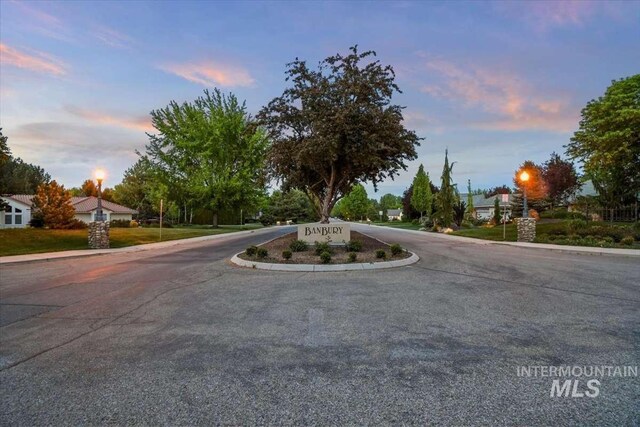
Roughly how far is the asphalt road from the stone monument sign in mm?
7028

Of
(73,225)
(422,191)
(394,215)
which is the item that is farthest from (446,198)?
(394,215)

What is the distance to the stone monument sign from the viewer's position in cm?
1548

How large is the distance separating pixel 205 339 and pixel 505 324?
4432 mm

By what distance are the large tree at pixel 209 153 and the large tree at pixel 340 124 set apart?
19517mm

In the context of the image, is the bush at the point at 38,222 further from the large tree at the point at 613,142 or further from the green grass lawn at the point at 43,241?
the large tree at the point at 613,142

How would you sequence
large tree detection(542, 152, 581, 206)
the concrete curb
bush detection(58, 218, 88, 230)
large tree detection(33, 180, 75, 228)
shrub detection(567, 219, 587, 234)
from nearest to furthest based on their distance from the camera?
the concrete curb < shrub detection(567, 219, 587, 234) < large tree detection(33, 180, 75, 228) < bush detection(58, 218, 88, 230) < large tree detection(542, 152, 581, 206)

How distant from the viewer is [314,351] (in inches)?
163

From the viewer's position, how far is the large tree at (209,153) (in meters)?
36.6

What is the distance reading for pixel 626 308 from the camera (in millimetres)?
5973

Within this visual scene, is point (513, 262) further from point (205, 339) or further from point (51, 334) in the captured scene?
point (51, 334)

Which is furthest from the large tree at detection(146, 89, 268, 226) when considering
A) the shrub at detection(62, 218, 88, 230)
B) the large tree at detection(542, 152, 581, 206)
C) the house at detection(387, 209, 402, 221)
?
the house at detection(387, 209, 402, 221)

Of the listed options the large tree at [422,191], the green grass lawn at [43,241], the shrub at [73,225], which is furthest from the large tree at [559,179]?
the shrub at [73,225]

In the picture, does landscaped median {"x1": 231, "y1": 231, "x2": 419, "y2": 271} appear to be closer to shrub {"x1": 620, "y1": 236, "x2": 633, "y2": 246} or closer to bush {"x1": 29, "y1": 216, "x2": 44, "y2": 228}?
shrub {"x1": 620, "y1": 236, "x2": 633, "y2": 246}

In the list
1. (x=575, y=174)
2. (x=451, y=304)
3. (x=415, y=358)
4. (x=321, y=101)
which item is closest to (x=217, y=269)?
(x=451, y=304)
